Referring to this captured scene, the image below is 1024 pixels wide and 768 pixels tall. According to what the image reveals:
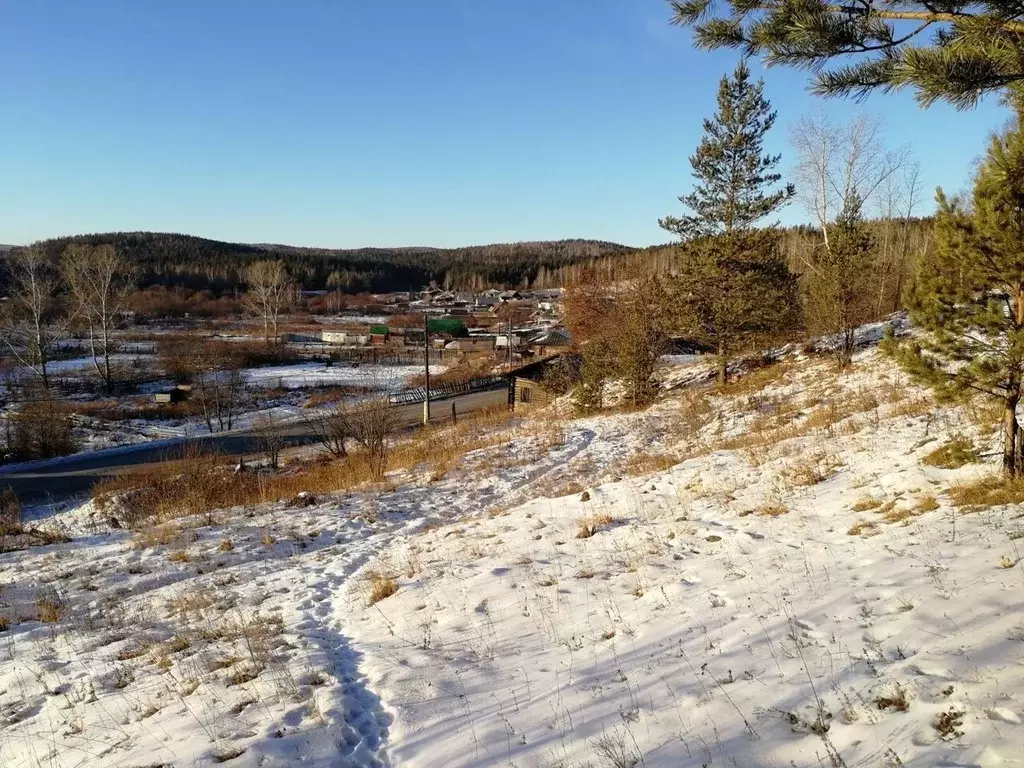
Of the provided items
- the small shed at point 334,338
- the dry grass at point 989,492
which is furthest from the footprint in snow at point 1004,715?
the small shed at point 334,338

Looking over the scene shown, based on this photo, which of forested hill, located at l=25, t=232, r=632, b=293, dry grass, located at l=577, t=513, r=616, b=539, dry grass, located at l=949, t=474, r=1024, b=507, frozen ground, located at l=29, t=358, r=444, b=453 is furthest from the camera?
forested hill, located at l=25, t=232, r=632, b=293

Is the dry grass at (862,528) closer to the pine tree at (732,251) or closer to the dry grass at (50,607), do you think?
the dry grass at (50,607)

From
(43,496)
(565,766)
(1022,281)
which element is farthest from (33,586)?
(43,496)

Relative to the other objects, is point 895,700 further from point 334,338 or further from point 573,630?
point 334,338

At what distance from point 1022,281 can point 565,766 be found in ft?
19.7

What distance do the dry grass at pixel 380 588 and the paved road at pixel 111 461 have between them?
17075mm

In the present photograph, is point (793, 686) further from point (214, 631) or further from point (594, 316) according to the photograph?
point (594, 316)

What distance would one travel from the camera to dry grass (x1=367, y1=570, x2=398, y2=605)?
6504 millimetres

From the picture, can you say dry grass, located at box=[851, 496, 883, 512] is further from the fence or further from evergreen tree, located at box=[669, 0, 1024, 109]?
the fence

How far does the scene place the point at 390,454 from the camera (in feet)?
59.2

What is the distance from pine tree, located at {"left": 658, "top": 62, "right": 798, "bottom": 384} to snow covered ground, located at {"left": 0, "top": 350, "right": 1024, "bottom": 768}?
12.6m

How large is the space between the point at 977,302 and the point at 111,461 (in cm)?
2928

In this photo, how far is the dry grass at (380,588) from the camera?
6504mm

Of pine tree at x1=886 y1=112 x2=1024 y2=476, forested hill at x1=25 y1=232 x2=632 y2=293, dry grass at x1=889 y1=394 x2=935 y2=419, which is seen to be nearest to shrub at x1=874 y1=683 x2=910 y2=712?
pine tree at x1=886 y1=112 x2=1024 y2=476
